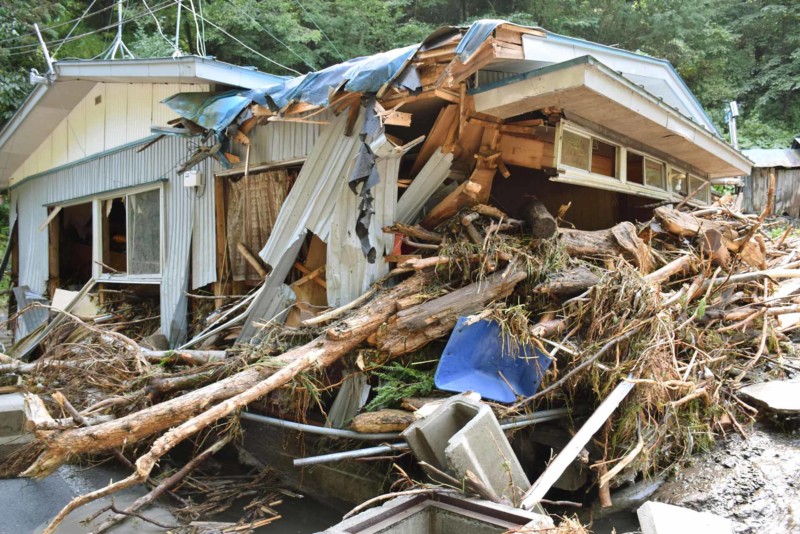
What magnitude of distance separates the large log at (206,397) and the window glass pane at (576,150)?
213 centimetres

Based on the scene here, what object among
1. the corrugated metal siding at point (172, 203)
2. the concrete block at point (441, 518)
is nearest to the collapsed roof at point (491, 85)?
the corrugated metal siding at point (172, 203)

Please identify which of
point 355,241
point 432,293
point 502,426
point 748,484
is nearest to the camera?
point 502,426

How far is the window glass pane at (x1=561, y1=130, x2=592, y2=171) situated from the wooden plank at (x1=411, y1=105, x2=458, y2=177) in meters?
1.23

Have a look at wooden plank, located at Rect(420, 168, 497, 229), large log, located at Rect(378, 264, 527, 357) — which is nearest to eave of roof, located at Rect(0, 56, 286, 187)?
wooden plank, located at Rect(420, 168, 497, 229)

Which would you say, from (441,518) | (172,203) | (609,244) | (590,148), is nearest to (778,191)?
(590,148)

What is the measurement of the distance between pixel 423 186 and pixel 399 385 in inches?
84.4

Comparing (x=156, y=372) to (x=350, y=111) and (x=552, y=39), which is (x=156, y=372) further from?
(x=552, y=39)

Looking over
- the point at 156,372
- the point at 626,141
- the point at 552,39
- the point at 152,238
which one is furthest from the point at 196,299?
the point at 626,141

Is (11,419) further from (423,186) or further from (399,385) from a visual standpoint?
(423,186)

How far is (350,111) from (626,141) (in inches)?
146

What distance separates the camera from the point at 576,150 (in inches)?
241

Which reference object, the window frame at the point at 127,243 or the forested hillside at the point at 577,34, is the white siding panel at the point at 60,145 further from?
the forested hillside at the point at 577,34

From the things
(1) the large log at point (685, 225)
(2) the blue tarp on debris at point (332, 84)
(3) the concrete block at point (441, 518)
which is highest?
(2) the blue tarp on debris at point (332, 84)

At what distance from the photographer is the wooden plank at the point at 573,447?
11.0 feet
